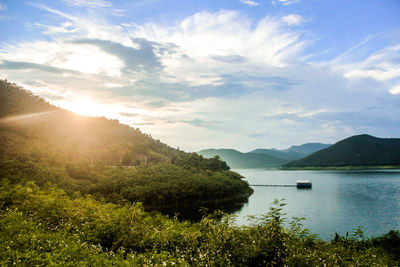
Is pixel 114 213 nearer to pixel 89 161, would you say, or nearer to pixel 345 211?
pixel 345 211

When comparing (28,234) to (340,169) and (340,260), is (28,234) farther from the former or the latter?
(340,169)

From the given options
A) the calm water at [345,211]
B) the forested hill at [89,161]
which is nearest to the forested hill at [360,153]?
the calm water at [345,211]

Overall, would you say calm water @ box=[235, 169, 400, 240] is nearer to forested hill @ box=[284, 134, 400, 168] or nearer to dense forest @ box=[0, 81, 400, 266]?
dense forest @ box=[0, 81, 400, 266]

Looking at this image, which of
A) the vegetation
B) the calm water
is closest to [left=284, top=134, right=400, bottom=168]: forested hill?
the calm water

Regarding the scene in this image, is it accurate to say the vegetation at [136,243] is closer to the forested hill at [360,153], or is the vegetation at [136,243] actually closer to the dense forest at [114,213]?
the dense forest at [114,213]

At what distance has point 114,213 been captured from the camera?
7.73 metres

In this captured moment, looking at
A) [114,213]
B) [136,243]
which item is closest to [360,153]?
[114,213]

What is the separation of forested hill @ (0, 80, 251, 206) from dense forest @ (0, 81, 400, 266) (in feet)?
0.72

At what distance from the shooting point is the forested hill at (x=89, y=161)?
128 feet

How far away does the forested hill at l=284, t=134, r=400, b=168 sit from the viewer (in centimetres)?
13250

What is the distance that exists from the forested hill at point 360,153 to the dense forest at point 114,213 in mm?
85782

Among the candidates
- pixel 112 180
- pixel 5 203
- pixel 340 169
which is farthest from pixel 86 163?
pixel 340 169

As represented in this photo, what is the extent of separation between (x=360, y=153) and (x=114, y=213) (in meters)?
161

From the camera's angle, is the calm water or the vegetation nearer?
the vegetation
